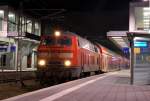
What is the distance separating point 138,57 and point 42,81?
7.81 meters

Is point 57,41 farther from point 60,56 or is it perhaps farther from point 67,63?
point 67,63

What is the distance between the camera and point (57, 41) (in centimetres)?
2619

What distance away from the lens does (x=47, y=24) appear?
67.2 meters

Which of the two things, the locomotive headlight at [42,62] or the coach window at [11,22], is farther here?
the coach window at [11,22]

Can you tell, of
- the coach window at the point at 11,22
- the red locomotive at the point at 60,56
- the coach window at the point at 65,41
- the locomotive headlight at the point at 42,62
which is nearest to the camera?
the red locomotive at the point at 60,56

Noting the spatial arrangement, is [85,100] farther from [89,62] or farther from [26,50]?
[26,50]

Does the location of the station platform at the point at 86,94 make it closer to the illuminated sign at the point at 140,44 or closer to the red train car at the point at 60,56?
the illuminated sign at the point at 140,44

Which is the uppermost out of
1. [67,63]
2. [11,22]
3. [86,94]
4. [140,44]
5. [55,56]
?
[11,22]

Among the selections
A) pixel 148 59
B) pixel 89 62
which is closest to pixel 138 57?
pixel 148 59

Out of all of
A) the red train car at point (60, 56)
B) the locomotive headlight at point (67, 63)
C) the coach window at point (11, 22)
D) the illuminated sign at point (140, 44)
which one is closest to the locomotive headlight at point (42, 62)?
the red train car at point (60, 56)

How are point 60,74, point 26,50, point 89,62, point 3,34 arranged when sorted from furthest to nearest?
point 26,50 → point 3,34 → point 89,62 → point 60,74

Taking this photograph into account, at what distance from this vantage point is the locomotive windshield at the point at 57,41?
26.0 metres

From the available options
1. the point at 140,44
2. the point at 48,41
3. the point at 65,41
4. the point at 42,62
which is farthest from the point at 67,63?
the point at 140,44

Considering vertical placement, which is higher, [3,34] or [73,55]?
[3,34]
